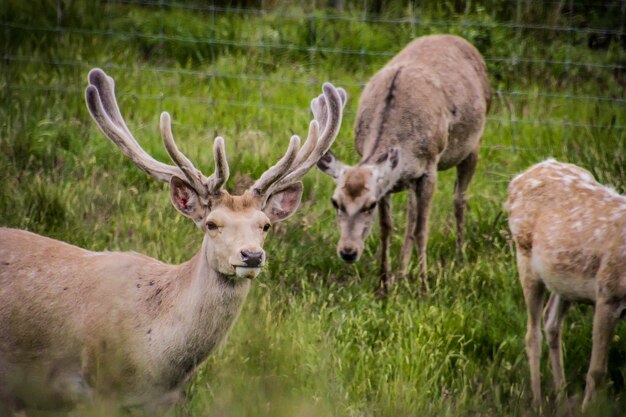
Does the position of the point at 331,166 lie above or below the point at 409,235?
above

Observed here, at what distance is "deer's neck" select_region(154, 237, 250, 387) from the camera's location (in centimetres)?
467

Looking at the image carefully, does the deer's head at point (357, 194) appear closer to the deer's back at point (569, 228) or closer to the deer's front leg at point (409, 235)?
the deer's front leg at point (409, 235)

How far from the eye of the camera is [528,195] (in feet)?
20.5

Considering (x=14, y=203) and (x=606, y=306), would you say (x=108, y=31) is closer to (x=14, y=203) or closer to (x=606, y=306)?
(x=14, y=203)

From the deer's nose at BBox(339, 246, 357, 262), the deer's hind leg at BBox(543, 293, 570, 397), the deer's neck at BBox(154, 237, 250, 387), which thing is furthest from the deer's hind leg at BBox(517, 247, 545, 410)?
the deer's neck at BBox(154, 237, 250, 387)

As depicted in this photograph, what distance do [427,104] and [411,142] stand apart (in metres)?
0.33

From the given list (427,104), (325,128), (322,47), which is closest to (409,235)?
(427,104)

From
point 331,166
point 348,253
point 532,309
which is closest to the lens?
point 532,309

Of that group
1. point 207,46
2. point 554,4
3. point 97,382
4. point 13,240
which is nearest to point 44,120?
point 207,46

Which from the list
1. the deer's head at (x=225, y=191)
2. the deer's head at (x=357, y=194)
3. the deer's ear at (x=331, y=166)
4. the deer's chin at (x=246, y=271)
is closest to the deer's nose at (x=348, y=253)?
the deer's head at (x=357, y=194)

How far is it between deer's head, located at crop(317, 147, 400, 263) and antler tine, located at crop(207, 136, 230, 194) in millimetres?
2121

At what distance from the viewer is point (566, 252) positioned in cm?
575

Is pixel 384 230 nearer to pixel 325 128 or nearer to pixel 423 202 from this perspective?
pixel 423 202

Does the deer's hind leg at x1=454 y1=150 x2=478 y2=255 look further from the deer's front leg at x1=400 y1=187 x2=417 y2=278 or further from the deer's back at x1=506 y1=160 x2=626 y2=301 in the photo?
the deer's back at x1=506 y1=160 x2=626 y2=301
